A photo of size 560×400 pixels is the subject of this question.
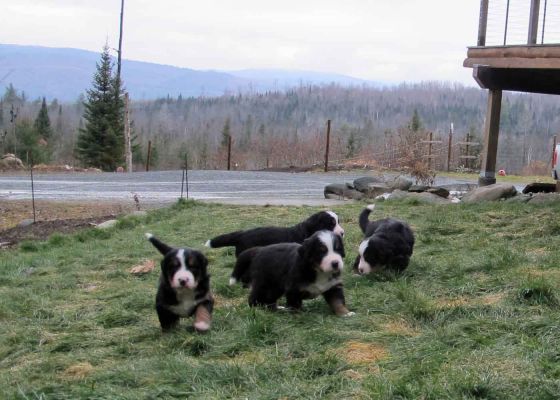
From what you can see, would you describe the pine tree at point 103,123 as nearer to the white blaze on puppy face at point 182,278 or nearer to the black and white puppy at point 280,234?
the black and white puppy at point 280,234

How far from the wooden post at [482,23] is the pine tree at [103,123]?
1288 inches

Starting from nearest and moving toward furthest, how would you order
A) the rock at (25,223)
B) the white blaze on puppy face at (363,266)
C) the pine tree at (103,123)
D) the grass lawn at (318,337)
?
the grass lawn at (318,337), the white blaze on puppy face at (363,266), the rock at (25,223), the pine tree at (103,123)

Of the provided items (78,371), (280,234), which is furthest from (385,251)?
(78,371)

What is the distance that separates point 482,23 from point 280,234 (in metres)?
9.72

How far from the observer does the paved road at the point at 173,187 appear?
19.9m

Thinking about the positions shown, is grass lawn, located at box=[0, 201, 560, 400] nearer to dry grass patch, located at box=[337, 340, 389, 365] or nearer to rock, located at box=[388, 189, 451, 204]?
dry grass patch, located at box=[337, 340, 389, 365]

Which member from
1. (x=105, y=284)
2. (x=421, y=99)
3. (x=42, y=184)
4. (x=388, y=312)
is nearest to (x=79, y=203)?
(x=42, y=184)

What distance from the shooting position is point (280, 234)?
308 inches

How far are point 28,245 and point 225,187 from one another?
1266 centimetres

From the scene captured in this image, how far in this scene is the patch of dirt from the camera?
527 inches

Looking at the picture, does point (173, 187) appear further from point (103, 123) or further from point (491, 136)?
point (103, 123)

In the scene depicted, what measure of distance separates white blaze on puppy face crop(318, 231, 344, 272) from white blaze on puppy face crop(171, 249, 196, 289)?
1.06 meters

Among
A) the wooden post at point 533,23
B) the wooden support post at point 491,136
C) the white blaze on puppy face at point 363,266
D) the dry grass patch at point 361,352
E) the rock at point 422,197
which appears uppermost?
the wooden post at point 533,23

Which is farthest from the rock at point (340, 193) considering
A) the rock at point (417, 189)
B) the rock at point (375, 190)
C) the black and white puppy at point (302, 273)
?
the black and white puppy at point (302, 273)
